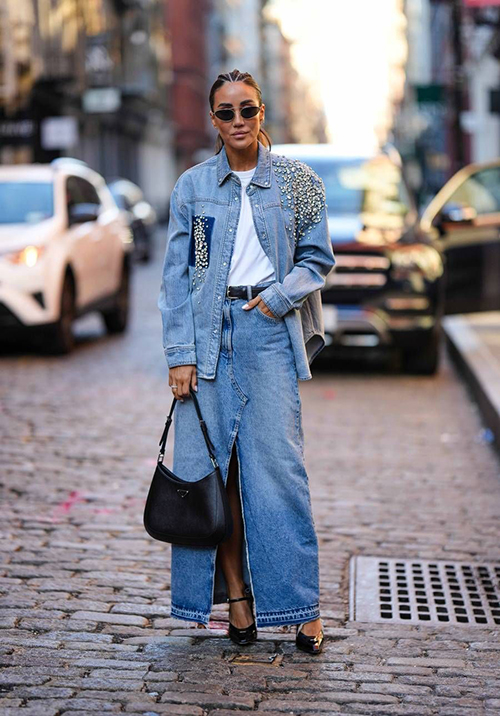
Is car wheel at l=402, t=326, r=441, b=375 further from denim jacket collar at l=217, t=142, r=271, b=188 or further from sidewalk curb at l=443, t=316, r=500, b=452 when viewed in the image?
denim jacket collar at l=217, t=142, r=271, b=188

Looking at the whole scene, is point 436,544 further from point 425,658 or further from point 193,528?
point 193,528

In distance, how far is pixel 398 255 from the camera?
11.4 m

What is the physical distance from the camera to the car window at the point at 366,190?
38.8 feet

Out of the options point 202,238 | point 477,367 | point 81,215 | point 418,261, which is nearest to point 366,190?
point 418,261

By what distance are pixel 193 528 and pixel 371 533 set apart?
2.11 metres

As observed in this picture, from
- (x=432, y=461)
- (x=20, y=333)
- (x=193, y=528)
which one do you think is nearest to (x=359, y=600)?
(x=193, y=528)

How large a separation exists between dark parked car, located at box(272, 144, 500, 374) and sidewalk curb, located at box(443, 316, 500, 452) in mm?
361

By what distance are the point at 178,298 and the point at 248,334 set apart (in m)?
0.26

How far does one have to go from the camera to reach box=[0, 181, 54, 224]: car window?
1289 centimetres

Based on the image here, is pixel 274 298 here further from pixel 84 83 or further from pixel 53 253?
pixel 84 83

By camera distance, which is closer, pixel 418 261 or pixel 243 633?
pixel 243 633

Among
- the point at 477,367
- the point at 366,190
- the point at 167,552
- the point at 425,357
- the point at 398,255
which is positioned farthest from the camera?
the point at 366,190

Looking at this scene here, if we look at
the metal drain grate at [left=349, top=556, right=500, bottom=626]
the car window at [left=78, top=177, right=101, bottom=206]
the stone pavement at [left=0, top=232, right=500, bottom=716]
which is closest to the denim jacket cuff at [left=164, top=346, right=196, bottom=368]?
the stone pavement at [left=0, top=232, right=500, bottom=716]

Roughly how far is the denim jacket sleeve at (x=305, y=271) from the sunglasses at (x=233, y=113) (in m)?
0.31
